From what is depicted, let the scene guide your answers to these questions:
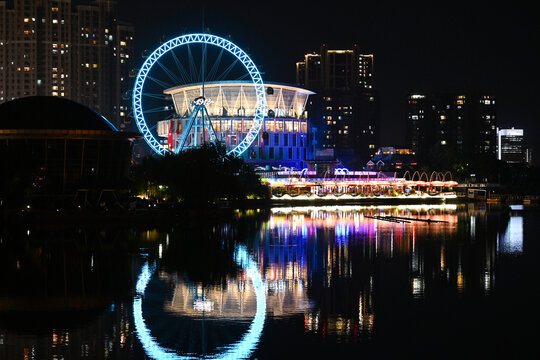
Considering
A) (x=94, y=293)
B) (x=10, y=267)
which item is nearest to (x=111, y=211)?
(x=10, y=267)

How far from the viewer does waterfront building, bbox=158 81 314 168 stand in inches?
5969

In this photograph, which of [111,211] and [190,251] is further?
[111,211]

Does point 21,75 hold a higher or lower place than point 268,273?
higher

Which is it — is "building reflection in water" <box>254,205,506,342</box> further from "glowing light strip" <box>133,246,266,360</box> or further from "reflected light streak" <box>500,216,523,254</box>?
"glowing light strip" <box>133,246,266,360</box>

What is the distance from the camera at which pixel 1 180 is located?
61312 millimetres

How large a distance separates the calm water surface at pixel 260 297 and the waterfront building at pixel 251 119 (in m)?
97.8

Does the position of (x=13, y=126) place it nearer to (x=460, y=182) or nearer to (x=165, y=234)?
(x=165, y=234)

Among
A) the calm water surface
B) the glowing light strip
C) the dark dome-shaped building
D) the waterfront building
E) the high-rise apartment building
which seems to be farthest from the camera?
the high-rise apartment building

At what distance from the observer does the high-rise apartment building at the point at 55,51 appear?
184375 mm

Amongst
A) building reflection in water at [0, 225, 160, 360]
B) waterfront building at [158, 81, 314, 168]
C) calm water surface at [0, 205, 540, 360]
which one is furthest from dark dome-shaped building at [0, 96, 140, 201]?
waterfront building at [158, 81, 314, 168]

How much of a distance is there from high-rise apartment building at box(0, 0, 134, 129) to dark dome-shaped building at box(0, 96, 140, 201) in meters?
106

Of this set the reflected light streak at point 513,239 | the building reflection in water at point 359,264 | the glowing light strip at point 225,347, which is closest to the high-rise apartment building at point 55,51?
the reflected light streak at point 513,239

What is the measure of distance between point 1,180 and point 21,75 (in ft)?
437

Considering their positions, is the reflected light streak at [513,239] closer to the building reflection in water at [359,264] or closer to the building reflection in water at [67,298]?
the building reflection in water at [359,264]
